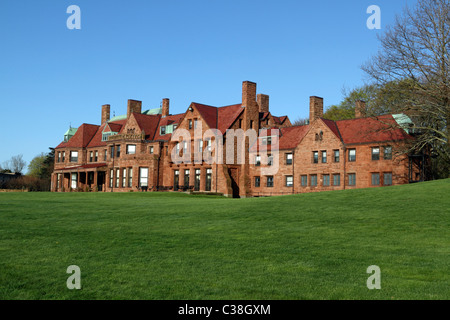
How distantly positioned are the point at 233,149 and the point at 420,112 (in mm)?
23979

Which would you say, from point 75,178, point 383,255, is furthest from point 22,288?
point 75,178

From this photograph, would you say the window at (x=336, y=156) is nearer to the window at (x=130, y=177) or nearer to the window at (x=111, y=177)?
the window at (x=130, y=177)

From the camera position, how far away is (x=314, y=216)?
20906 mm

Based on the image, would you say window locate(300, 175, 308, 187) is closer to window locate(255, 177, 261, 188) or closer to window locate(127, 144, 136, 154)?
window locate(255, 177, 261, 188)

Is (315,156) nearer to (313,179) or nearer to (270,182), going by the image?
(313,179)

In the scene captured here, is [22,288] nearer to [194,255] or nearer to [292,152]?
[194,255]

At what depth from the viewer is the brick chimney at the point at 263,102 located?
2384 inches

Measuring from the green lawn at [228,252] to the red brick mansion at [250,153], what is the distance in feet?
77.6

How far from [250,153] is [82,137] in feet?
108

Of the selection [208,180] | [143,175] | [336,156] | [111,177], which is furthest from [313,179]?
[111,177]

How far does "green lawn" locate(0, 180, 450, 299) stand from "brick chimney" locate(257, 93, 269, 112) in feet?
125

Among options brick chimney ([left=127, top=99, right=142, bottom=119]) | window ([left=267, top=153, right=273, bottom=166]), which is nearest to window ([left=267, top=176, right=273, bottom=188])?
window ([left=267, top=153, right=273, bottom=166])

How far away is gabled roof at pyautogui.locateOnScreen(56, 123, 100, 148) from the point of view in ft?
245
